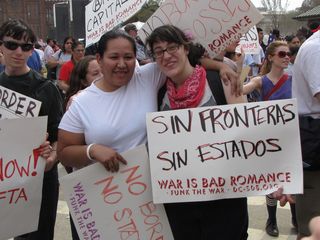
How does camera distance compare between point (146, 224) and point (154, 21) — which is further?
point (154, 21)

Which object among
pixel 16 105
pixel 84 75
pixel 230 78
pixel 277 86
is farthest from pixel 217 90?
pixel 277 86

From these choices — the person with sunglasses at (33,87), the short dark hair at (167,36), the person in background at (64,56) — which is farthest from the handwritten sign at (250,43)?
the short dark hair at (167,36)

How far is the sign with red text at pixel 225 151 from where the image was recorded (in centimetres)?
218

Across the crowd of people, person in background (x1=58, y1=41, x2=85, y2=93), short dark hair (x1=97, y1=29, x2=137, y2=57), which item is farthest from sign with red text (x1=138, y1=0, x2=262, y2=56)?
person in background (x1=58, y1=41, x2=85, y2=93)

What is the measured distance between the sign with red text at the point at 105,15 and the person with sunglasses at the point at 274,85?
118 cm

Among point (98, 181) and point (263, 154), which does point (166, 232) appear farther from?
point (263, 154)

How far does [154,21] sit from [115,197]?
984mm

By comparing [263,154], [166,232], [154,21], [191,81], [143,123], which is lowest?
[166,232]

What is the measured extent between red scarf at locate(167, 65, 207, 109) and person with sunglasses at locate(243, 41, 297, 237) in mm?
1839

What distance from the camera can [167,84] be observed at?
2.35 metres

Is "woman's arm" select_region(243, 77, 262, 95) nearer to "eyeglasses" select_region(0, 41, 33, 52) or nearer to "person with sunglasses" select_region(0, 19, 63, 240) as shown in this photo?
"person with sunglasses" select_region(0, 19, 63, 240)

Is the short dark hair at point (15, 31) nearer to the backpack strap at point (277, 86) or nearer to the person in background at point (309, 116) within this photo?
the person in background at point (309, 116)

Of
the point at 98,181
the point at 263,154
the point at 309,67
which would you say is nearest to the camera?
the point at 263,154

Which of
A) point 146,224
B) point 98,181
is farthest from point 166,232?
point 98,181
